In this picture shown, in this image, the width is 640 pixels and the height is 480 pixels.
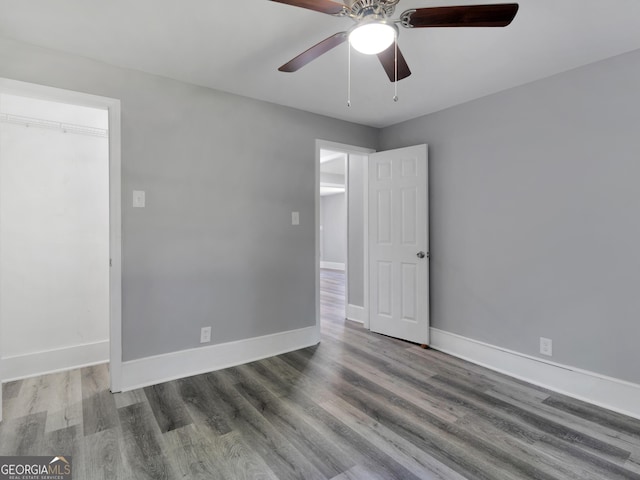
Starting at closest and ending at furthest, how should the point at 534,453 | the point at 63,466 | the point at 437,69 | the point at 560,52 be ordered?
the point at 63,466, the point at 534,453, the point at 560,52, the point at 437,69

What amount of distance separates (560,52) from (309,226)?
2.39 m

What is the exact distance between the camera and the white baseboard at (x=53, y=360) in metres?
2.62

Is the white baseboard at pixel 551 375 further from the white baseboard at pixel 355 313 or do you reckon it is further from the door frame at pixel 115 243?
the door frame at pixel 115 243

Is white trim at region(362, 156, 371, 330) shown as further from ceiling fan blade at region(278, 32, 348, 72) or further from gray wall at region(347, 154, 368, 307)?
ceiling fan blade at region(278, 32, 348, 72)

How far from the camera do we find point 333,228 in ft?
33.5

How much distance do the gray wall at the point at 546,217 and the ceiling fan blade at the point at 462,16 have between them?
4.81 feet

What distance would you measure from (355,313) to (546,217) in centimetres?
244

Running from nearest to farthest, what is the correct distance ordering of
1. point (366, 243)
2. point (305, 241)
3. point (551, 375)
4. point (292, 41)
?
point (292, 41) < point (551, 375) < point (305, 241) < point (366, 243)

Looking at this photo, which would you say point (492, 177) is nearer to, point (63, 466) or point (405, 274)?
point (405, 274)

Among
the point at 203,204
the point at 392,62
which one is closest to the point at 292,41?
the point at 392,62

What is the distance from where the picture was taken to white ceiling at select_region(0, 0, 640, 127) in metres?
1.80

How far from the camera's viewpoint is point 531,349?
2670 mm

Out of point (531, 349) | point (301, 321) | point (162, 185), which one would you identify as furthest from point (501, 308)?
point (162, 185)

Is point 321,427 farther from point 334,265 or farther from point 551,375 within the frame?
point 334,265
